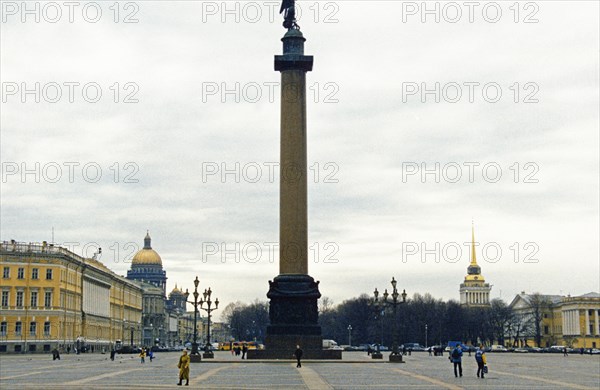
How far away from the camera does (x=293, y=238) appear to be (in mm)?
62875

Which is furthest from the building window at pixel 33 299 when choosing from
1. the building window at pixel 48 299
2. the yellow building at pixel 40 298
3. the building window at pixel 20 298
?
the building window at pixel 20 298

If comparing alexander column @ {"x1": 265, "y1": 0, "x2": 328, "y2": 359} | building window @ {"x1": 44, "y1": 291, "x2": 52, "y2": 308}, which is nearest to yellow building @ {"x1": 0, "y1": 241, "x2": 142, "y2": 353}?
building window @ {"x1": 44, "y1": 291, "x2": 52, "y2": 308}

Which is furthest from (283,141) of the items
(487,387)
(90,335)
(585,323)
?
(585,323)

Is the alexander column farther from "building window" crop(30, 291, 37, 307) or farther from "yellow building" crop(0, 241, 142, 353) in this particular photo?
"building window" crop(30, 291, 37, 307)

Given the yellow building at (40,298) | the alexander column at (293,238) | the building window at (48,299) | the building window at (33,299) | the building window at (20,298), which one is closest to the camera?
the alexander column at (293,238)

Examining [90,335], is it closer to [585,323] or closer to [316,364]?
[316,364]

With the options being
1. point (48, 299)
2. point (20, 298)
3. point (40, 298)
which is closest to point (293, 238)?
point (20, 298)

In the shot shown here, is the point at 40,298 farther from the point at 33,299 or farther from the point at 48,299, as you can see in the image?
the point at 48,299

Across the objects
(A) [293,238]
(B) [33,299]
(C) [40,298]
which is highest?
(A) [293,238]

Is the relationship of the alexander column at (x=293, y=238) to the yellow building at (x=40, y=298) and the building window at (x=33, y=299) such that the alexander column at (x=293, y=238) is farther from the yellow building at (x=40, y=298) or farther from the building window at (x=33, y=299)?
the building window at (x=33, y=299)

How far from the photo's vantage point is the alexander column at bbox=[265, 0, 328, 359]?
201 ft

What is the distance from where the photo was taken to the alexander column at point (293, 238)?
61125 mm

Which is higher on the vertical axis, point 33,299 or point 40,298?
point 40,298

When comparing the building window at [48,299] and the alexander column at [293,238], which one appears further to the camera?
the building window at [48,299]
